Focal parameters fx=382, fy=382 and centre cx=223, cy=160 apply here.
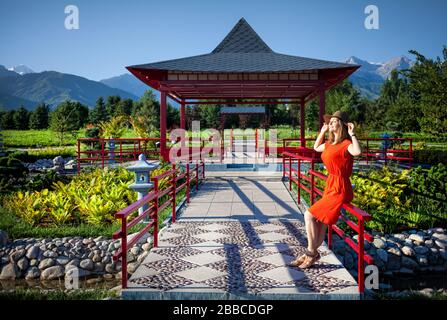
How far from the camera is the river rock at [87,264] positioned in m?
5.96

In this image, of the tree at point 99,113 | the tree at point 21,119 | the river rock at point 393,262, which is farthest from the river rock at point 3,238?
the tree at point 99,113

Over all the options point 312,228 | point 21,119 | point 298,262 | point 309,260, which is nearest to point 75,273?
point 298,262

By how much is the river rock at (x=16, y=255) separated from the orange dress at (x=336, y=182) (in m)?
4.71

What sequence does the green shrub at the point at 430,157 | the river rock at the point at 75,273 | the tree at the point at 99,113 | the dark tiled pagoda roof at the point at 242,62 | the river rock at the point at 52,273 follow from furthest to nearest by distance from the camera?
the tree at the point at 99,113 → the green shrub at the point at 430,157 → the dark tiled pagoda roof at the point at 242,62 → the river rock at the point at 52,273 → the river rock at the point at 75,273

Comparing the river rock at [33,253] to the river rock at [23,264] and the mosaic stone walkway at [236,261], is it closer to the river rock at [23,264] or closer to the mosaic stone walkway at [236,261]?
the river rock at [23,264]

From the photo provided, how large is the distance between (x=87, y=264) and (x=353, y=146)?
4.41 meters

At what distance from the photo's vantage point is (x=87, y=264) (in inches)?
235

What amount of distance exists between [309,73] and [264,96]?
392cm

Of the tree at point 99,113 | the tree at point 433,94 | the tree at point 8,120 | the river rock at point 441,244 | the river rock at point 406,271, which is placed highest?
the tree at point 99,113

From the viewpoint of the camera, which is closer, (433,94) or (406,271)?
(406,271)

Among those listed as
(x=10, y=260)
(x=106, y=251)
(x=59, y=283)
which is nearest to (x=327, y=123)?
(x=106, y=251)

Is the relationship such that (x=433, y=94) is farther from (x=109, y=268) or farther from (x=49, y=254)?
(x=49, y=254)

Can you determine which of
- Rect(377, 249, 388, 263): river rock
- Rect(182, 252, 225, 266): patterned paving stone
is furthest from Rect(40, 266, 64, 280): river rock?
Rect(377, 249, 388, 263): river rock

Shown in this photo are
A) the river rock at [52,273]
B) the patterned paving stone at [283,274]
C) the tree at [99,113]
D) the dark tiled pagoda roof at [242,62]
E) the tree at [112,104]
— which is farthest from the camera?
the tree at [112,104]
